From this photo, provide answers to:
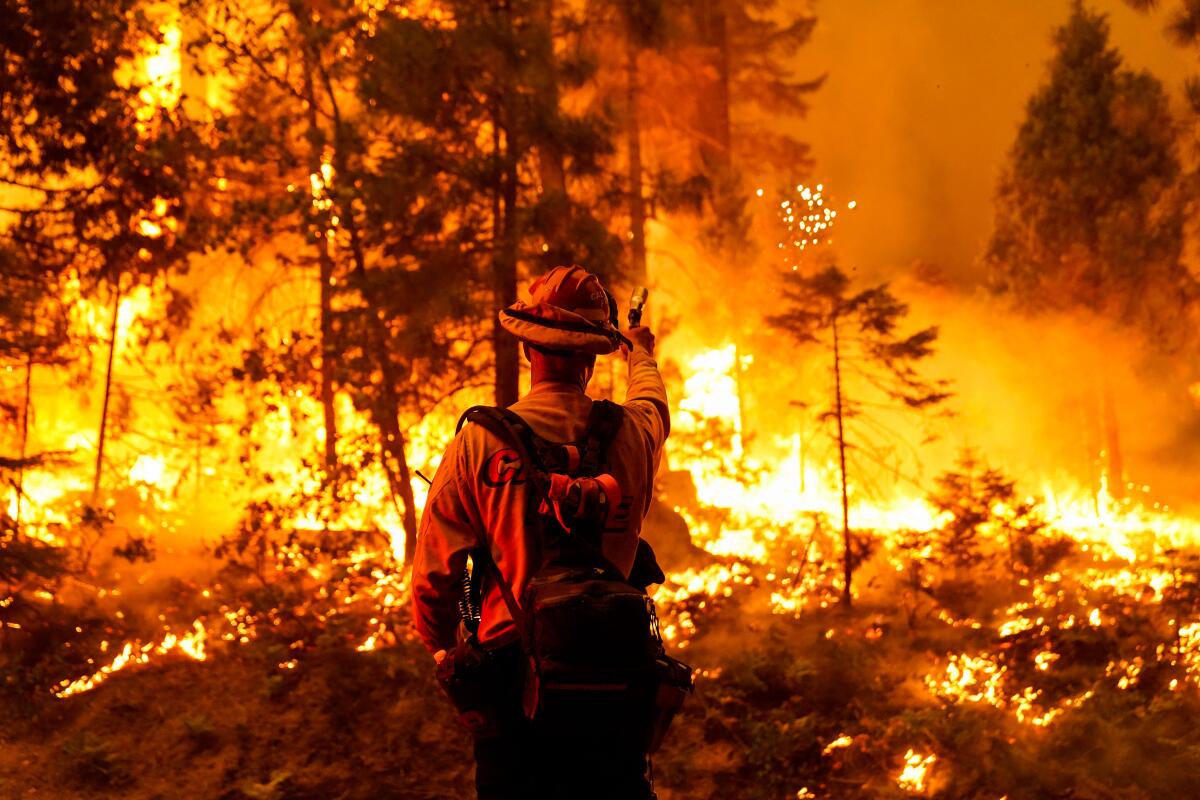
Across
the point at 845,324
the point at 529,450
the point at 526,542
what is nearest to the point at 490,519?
the point at 526,542

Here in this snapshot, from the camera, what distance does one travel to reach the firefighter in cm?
295

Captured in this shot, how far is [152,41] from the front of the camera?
9930mm

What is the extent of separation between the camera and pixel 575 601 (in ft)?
9.32

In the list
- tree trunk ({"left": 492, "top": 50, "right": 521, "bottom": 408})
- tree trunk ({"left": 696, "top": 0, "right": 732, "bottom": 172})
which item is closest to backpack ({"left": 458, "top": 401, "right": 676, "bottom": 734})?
tree trunk ({"left": 492, "top": 50, "right": 521, "bottom": 408})

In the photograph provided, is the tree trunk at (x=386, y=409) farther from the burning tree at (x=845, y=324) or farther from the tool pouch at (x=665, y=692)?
the tool pouch at (x=665, y=692)

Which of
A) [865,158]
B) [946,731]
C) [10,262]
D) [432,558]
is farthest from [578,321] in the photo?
[865,158]

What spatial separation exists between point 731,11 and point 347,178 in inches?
449

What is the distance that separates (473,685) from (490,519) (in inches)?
19.6

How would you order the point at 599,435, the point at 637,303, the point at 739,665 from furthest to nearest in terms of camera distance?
the point at 739,665 < the point at 637,303 < the point at 599,435

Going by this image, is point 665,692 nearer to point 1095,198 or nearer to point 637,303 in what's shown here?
point 637,303

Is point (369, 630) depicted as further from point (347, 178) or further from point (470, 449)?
point (470, 449)

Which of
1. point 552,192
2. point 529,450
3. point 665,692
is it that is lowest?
point 665,692

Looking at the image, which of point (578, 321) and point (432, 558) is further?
point (578, 321)

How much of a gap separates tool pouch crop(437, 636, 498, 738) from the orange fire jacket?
0.31 feet
